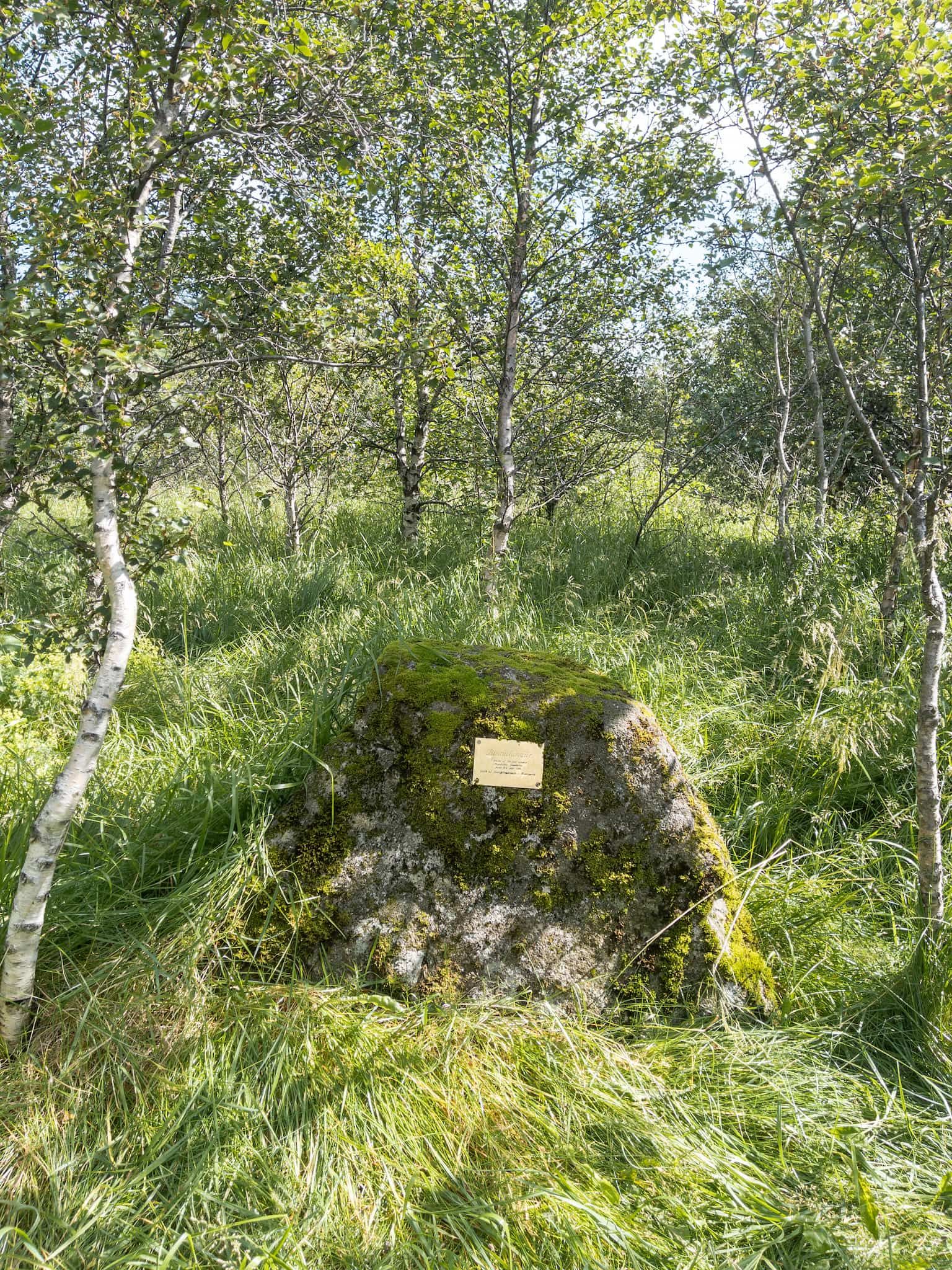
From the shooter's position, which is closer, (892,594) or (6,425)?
(6,425)

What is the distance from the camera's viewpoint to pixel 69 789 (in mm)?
2234

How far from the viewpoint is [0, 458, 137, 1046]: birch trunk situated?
2215 mm

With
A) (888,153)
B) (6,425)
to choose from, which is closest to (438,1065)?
(888,153)

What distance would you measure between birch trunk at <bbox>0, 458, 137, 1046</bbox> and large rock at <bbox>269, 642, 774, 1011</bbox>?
83 cm

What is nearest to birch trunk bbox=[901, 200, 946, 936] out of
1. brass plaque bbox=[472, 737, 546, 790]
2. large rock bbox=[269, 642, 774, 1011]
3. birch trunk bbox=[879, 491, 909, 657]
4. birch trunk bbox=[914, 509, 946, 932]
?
birch trunk bbox=[914, 509, 946, 932]

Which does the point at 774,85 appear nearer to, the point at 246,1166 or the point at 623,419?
the point at 623,419

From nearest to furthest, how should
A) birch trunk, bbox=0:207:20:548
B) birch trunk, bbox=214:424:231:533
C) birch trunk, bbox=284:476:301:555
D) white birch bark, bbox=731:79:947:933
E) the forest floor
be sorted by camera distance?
the forest floor < birch trunk, bbox=0:207:20:548 < white birch bark, bbox=731:79:947:933 < birch trunk, bbox=284:476:301:555 < birch trunk, bbox=214:424:231:533

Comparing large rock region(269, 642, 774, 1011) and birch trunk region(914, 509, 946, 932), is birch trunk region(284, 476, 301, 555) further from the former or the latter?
birch trunk region(914, 509, 946, 932)

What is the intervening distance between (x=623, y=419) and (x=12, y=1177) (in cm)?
772

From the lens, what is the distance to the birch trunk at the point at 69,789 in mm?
2215

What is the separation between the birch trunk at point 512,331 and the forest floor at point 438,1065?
1910 mm

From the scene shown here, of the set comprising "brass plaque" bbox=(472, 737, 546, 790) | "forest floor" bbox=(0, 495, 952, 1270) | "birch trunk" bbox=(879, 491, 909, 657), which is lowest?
"forest floor" bbox=(0, 495, 952, 1270)

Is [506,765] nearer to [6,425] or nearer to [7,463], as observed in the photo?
[7,463]

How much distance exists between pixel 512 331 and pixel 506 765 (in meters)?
3.89
